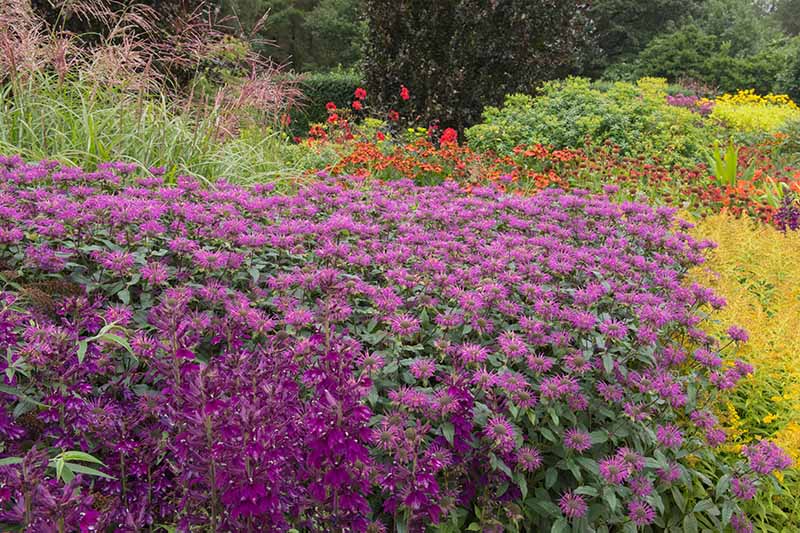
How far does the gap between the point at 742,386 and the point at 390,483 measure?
1.85 meters

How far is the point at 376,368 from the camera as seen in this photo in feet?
5.60

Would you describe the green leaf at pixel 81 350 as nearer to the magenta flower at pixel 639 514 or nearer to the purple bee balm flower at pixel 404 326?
the purple bee balm flower at pixel 404 326

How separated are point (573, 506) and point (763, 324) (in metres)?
1.53

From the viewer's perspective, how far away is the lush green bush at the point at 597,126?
280 inches

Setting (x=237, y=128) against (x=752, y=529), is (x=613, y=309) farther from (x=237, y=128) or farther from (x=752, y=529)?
(x=237, y=128)

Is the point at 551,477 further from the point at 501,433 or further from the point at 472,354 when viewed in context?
the point at 472,354

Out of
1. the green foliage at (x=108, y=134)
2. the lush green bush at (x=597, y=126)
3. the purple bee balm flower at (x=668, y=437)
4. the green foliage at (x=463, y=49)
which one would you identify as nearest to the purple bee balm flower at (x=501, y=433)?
the purple bee balm flower at (x=668, y=437)

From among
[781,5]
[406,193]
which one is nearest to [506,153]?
[406,193]

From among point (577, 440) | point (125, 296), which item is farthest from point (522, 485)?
point (125, 296)

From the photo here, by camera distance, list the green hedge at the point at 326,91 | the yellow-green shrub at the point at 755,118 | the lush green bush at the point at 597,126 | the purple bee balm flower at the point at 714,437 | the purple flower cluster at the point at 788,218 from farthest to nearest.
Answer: the green hedge at the point at 326,91 < the yellow-green shrub at the point at 755,118 < the lush green bush at the point at 597,126 < the purple flower cluster at the point at 788,218 < the purple bee balm flower at the point at 714,437

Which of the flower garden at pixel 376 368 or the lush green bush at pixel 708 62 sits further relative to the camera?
the lush green bush at pixel 708 62

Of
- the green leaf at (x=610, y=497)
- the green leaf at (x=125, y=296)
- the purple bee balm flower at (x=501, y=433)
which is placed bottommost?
the green leaf at (x=610, y=497)

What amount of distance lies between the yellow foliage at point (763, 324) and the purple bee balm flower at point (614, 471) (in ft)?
2.63

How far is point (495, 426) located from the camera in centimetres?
168
